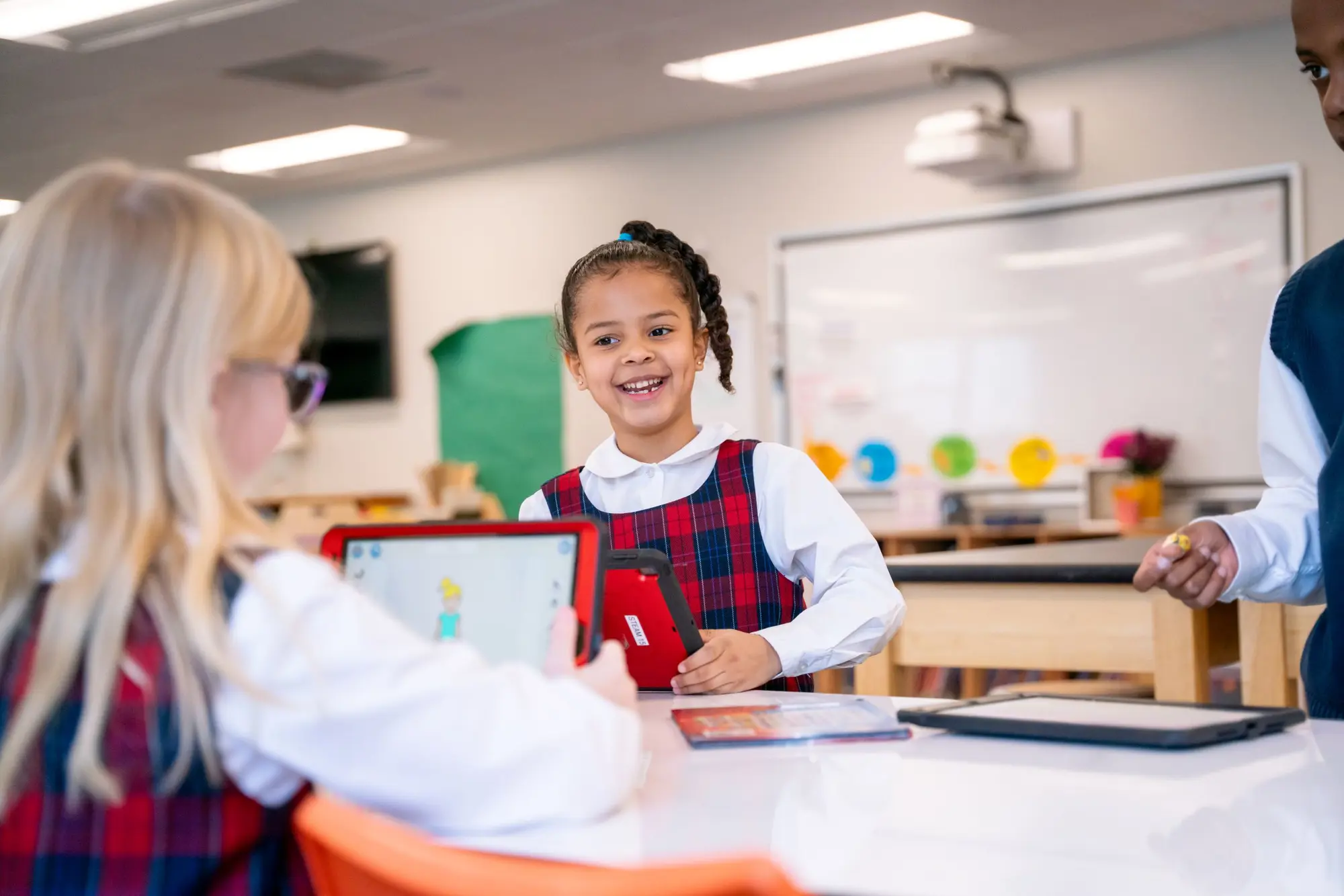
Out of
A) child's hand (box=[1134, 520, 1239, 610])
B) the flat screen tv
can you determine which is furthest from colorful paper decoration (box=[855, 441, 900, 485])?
child's hand (box=[1134, 520, 1239, 610])

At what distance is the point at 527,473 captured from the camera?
680cm

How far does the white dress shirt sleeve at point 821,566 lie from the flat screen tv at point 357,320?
5.56 m

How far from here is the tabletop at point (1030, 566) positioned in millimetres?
2471

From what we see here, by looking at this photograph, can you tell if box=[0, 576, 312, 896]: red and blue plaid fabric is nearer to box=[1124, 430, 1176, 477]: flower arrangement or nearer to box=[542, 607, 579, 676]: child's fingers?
box=[542, 607, 579, 676]: child's fingers

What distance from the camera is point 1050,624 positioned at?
256cm

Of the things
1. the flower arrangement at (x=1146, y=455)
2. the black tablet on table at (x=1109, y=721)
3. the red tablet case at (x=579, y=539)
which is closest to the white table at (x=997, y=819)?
the black tablet on table at (x=1109, y=721)

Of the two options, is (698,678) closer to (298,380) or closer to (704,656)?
(704,656)

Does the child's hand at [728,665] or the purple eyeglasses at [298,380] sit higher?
the purple eyeglasses at [298,380]

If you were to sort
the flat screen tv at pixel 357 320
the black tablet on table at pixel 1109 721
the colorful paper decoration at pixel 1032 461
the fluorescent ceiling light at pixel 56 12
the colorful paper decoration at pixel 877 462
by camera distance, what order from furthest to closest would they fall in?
the flat screen tv at pixel 357 320
the colorful paper decoration at pixel 877 462
the colorful paper decoration at pixel 1032 461
the fluorescent ceiling light at pixel 56 12
the black tablet on table at pixel 1109 721

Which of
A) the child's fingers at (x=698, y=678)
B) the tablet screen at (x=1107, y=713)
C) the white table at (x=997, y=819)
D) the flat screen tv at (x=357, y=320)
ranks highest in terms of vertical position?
the flat screen tv at (x=357, y=320)

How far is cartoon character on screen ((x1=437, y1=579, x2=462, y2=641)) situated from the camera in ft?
4.07

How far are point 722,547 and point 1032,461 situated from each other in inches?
149

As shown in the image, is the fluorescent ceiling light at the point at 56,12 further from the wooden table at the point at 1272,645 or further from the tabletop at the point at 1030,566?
the wooden table at the point at 1272,645

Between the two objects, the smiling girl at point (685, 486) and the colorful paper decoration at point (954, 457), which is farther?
the colorful paper decoration at point (954, 457)
